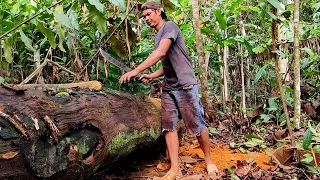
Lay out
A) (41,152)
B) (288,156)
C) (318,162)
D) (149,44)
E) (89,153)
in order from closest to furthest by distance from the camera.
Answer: (41,152)
(89,153)
(318,162)
(288,156)
(149,44)

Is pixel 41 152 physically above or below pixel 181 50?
below

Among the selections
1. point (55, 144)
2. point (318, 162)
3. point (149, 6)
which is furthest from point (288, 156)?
point (55, 144)

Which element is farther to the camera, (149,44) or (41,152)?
(149,44)

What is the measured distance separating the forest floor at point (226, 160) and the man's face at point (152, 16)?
138cm

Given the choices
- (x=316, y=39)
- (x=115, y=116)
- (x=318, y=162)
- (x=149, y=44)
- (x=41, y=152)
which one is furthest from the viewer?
(x=149, y=44)

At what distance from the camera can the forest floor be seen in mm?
3252

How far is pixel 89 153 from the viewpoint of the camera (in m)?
2.39

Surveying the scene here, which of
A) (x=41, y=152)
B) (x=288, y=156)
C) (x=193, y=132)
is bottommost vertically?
(x=288, y=156)

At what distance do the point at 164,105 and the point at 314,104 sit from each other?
3.44 m

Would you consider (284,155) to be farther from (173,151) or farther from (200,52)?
(200,52)

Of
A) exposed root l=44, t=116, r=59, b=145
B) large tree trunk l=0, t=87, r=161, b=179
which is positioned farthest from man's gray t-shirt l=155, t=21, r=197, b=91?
exposed root l=44, t=116, r=59, b=145

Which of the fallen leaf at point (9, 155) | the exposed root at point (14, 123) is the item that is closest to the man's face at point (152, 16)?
the exposed root at point (14, 123)

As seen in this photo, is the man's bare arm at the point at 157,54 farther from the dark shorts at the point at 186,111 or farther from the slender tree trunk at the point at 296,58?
the slender tree trunk at the point at 296,58

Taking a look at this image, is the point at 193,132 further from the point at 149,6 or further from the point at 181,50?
the point at 149,6
